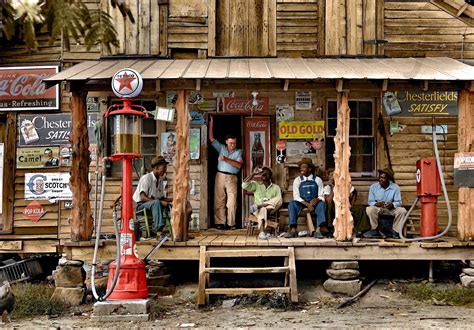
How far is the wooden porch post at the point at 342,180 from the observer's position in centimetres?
1052

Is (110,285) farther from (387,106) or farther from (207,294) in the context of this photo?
(387,106)

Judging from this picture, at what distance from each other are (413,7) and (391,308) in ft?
20.0

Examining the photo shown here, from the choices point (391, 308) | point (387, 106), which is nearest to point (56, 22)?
point (391, 308)

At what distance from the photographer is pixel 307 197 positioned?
11.7 meters

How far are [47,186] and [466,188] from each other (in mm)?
7760

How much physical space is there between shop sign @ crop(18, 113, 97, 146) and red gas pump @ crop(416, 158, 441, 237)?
6.72 metres

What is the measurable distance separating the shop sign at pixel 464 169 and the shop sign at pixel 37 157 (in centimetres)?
748

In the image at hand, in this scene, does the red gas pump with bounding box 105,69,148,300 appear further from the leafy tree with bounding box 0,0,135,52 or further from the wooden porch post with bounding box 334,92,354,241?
the leafy tree with bounding box 0,0,135,52

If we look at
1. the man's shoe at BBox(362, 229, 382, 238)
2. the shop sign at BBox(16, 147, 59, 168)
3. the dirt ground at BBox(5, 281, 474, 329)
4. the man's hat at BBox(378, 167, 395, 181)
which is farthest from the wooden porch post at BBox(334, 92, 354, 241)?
the shop sign at BBox(16, 147, 59, 168)

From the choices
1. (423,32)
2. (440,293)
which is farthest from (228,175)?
(423,32)

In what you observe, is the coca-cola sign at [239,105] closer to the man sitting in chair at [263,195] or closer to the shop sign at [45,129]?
the man sitting in chair at [263,195]

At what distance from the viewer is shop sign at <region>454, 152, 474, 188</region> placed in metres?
10.4

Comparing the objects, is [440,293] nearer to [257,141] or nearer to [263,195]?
[263,195]

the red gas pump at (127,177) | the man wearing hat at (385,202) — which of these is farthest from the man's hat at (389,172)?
the red gas pump at (127,177)
